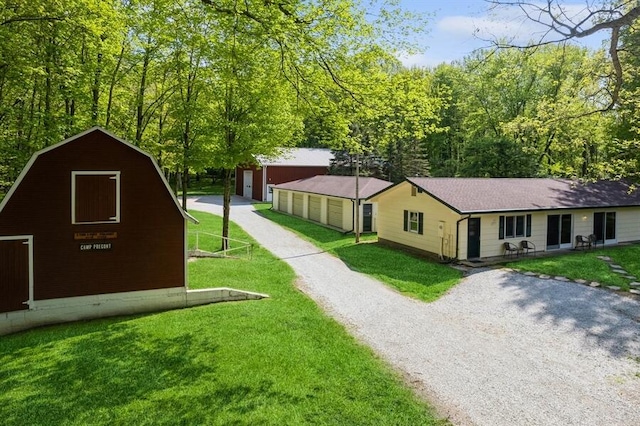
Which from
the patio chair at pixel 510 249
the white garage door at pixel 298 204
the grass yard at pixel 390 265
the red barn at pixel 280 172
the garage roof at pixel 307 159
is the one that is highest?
the garage roof at pixel 307 159

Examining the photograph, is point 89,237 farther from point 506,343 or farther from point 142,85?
point 506,343

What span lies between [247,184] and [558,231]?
3255 centimetres

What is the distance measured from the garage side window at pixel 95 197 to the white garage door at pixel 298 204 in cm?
2108

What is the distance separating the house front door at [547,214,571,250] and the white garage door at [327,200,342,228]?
38.8 feet

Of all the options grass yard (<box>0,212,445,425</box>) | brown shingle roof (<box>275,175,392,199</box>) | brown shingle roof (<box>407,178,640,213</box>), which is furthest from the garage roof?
grass yard (<box>0,212,445,425</box>)

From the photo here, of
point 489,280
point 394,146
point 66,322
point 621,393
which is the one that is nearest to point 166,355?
point 66,322

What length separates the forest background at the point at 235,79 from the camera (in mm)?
9133

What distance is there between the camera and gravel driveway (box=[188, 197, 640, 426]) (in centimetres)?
698

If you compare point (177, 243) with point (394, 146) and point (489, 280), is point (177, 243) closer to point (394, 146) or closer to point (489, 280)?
point (489, 280)

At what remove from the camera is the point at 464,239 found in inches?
698

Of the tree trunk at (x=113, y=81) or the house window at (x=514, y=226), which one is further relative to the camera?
the house window at (x=514, y=226)

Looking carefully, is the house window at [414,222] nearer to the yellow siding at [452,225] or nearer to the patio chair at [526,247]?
the yellow siding at [452,225]

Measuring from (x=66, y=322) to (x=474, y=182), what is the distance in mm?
18332

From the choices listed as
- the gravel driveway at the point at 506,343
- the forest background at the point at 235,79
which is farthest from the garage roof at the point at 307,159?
the gravel driveway at the point at 506,343
